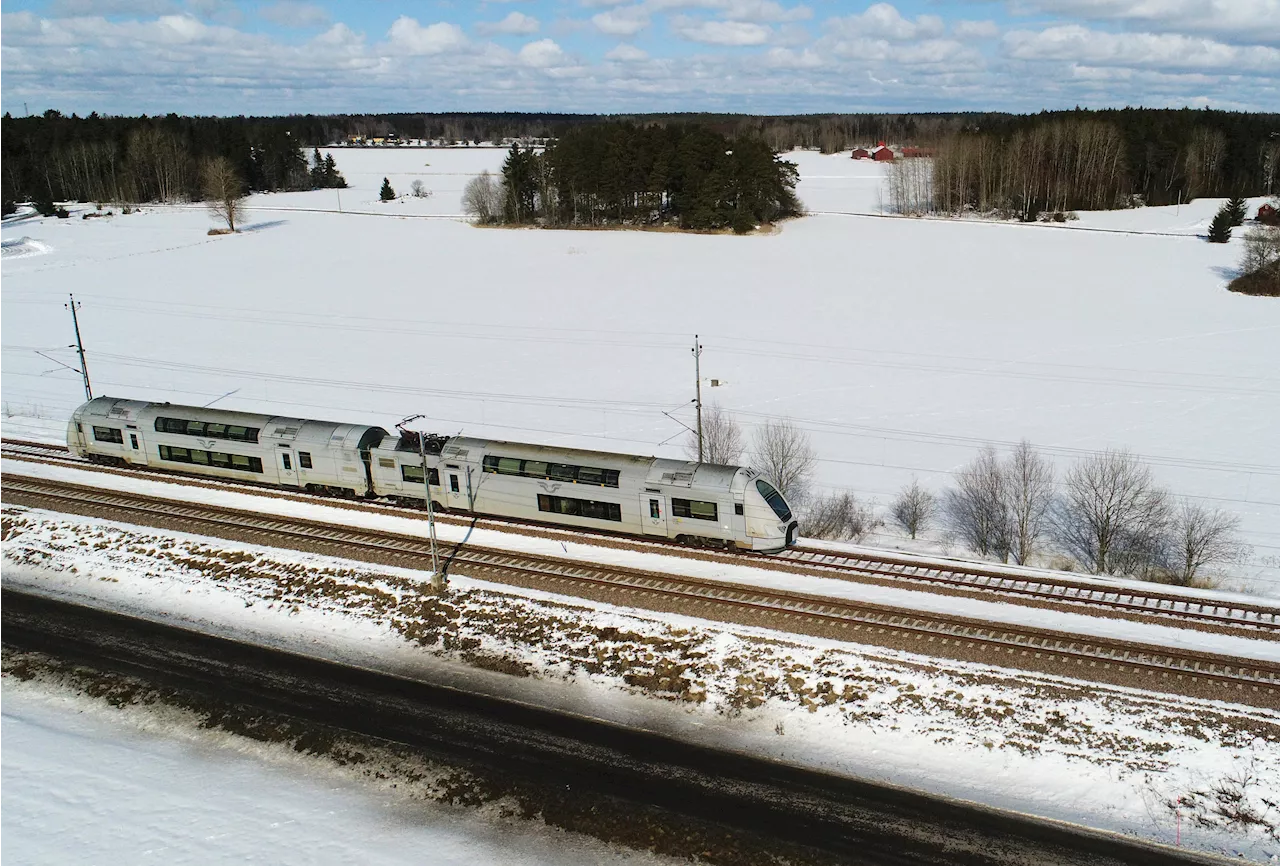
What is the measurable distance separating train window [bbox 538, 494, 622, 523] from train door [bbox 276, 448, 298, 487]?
38.5 ft

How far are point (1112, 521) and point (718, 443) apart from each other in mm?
16711

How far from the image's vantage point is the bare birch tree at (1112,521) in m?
34.8

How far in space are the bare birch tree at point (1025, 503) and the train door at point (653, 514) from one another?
45.4 feet

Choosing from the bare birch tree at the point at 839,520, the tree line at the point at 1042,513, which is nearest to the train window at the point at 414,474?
the tree line at the point at 1042,513

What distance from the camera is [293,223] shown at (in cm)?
13900

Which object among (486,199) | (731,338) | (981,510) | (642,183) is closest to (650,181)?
(642,183)

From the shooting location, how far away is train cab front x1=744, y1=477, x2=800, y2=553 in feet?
103

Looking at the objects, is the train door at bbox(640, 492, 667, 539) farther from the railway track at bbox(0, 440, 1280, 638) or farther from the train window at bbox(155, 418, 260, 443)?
the train window at bbox(155, 418, 260, 443)

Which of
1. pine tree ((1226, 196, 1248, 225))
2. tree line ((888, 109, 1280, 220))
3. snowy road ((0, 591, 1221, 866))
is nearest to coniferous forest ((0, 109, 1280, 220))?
tree line ((888, 109, 1280, 220))

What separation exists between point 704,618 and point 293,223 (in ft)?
423

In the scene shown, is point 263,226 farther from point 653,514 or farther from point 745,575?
point 745,575

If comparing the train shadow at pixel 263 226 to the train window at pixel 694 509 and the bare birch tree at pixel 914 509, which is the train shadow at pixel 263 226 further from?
the train window at pixel 694 509

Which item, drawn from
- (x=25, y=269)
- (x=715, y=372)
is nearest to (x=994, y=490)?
(x=715, y=372)

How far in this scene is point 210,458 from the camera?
133 feet
